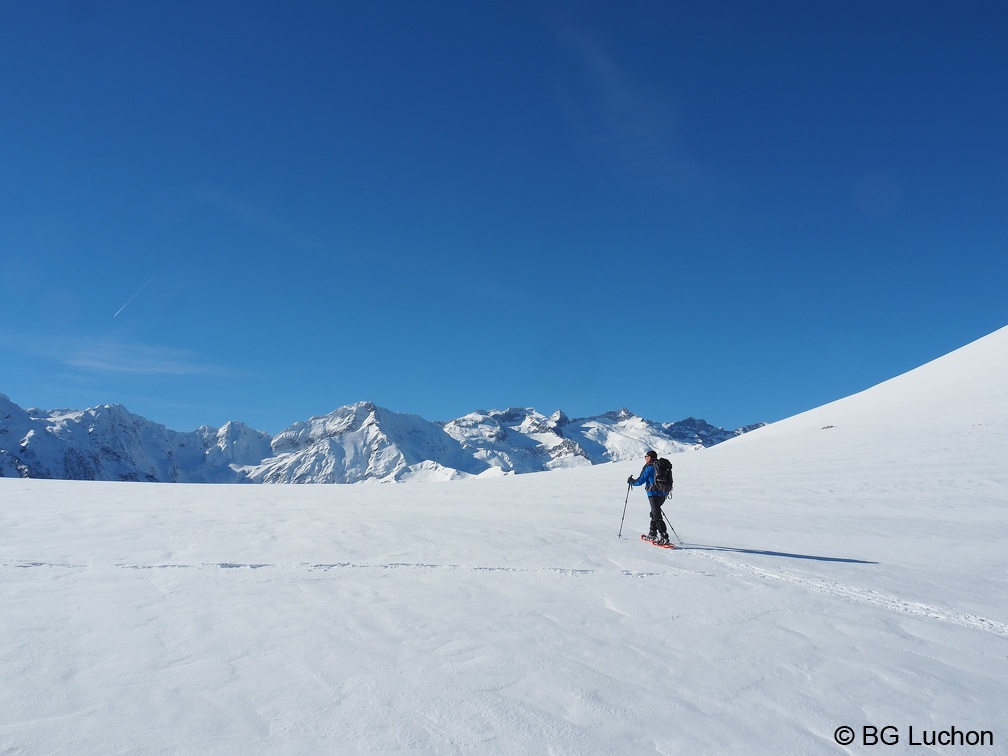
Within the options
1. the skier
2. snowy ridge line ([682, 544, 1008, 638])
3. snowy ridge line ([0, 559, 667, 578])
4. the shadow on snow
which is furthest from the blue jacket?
snowy ridge line ([0, 559, 667, 578])

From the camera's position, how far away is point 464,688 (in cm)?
521

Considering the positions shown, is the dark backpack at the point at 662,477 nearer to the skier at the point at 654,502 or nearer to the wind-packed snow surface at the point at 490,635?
the skier at the point at 654,502

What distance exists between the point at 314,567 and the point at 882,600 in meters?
9.12

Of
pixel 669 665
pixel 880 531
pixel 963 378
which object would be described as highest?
pixel 963 378

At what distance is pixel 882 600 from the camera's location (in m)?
8.55

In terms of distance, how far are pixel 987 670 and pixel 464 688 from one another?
5.74m

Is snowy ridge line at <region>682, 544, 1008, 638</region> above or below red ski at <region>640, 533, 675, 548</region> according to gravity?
below

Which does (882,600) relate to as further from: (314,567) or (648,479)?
(314,567)

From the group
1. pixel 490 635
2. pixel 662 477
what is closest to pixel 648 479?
pixel 662 477

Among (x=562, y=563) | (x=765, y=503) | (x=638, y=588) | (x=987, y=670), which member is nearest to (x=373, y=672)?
(x=638, y=588)

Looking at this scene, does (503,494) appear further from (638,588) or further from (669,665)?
(669,665)

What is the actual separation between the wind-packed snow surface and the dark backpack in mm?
1461

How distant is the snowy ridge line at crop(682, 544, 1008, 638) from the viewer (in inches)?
303

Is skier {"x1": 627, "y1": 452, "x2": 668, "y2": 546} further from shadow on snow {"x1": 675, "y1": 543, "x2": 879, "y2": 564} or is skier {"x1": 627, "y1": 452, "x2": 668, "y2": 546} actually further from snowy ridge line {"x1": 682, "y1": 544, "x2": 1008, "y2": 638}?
snowy ridge line {"x1": 682, "y1": 544, "x2": 1008, "y2": 638}
